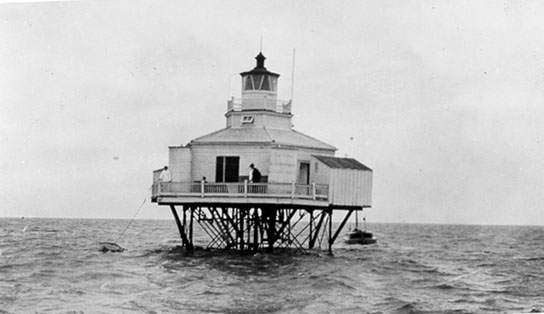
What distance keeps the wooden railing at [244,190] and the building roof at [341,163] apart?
1171 mm

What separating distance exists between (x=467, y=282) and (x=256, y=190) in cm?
987

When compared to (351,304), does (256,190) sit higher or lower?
higher

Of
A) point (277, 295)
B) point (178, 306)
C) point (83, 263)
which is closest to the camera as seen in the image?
point (178, 306)

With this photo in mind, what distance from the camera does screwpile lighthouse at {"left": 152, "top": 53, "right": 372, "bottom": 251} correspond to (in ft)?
126

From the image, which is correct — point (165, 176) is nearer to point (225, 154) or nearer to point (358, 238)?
point (225, 154)

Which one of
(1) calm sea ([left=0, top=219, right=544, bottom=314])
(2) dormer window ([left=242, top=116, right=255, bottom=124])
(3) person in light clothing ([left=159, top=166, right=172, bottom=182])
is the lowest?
(1) calm sea ([left=0, top=219, right=544, bottom=314])

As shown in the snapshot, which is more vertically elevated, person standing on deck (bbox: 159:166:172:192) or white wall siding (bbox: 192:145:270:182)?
white wall siding (bbox: 192:145:270:182)

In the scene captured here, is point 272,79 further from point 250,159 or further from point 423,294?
point 423,294

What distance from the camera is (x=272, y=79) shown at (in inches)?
1716

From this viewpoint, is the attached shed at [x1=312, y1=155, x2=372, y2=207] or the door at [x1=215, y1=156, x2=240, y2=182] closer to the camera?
the attached shed at [x1=312, y1=155, x2=372, y2=207]

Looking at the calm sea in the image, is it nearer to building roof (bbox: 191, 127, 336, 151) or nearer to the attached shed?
the attached shed

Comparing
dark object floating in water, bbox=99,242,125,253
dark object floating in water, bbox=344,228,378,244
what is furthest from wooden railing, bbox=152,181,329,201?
dark object floating in water, bbox=344,228,378,244

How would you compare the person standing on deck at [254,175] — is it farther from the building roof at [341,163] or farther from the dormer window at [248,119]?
the dormer window at [248,119]

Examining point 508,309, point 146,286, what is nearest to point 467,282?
point 508,309
